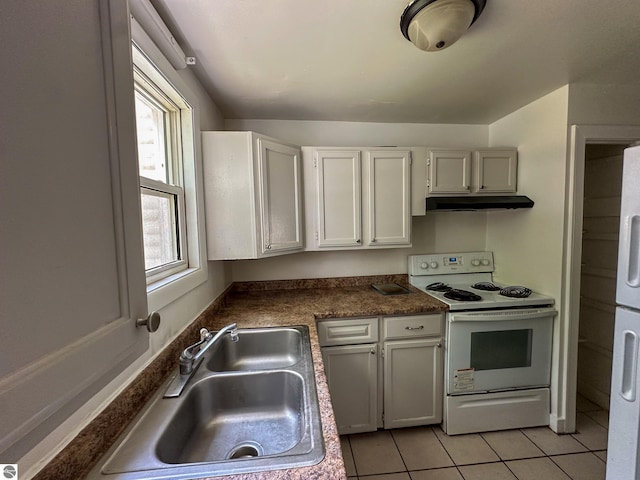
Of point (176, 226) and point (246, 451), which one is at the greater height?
point (176, 226)

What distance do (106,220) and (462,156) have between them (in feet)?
7.69

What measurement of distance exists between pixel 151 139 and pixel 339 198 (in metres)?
1.26

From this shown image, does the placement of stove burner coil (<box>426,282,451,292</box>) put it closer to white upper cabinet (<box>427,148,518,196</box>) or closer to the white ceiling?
white upper cabinet (<box>427,148,518,196</box>)

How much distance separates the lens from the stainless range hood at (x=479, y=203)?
6.55ft

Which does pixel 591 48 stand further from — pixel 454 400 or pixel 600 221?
pixel 454 400

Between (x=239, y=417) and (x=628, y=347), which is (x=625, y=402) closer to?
(x=628, y=347)

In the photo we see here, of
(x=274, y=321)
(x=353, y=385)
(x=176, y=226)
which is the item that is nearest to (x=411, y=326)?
(x=353, y=385)

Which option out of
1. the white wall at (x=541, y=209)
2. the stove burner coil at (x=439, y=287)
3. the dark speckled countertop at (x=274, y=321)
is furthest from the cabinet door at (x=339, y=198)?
the white wall at (x=541, y=209)

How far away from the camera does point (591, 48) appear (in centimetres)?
136

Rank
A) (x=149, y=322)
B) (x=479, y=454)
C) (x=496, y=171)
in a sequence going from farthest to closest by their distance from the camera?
(x=496, y=171), (x=479, y=454), (x=149, y=322)

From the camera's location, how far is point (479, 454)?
169 cm

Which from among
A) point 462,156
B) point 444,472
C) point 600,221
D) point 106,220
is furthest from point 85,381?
point 600,221

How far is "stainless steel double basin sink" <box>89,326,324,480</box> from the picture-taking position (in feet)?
2.18

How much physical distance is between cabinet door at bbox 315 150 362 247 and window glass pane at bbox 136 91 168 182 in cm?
104
